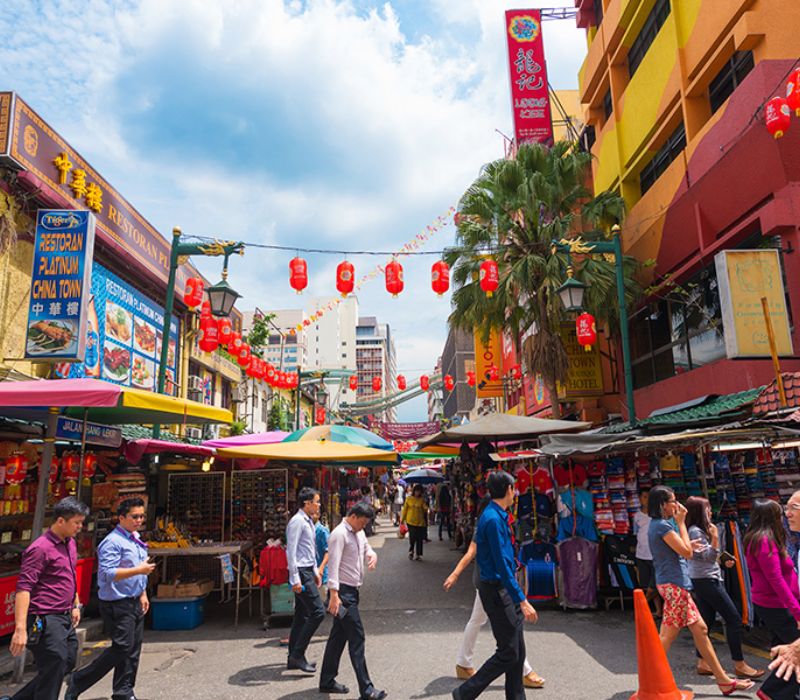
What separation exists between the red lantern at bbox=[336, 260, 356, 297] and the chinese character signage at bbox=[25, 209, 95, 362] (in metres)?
5.13

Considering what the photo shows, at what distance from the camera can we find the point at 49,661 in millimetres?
4328

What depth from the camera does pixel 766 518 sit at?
16.4ft

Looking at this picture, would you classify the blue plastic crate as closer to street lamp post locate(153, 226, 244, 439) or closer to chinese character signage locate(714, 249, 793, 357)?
street lamp post locate(153, 226, 244, 439)

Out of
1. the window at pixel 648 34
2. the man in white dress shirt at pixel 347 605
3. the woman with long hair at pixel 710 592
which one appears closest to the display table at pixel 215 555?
the man in white dress shirt at pixel 347 605

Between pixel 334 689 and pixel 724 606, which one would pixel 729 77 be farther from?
pixel 334 689

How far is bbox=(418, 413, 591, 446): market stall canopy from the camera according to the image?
1085 centimetres

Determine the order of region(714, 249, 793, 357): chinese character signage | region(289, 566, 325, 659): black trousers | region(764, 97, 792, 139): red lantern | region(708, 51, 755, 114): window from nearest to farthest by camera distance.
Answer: region(289, 566, 325, 659): black trousers < region(764, 97, 792, 139): red lantern < region(714, 249, 793, 357): chinese character signage < region(708, 51, 755, 114): window

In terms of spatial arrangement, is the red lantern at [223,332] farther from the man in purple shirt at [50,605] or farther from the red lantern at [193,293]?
the man in purple shirt at [50,605]

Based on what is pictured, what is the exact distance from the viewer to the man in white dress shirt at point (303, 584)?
6.34 m

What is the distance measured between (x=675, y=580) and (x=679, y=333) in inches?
453

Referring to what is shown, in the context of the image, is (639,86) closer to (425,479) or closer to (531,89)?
(531,89)

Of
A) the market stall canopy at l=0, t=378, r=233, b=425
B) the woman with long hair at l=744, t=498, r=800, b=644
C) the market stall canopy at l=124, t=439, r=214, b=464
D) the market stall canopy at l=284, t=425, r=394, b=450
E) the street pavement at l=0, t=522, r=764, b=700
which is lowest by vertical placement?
the street pavement at l=0, t=522, r=764, b=700

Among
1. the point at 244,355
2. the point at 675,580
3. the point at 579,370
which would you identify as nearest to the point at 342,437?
the point at 675,580

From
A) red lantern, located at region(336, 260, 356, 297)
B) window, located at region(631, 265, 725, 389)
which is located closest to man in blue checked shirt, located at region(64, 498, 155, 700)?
red lantern, located at region(336, 260, 356, 297)
